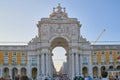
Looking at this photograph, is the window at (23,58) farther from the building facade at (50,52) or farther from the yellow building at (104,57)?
the yellow building at (104,57)

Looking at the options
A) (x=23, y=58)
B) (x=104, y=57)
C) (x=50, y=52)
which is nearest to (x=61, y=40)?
(x=50, y=52)

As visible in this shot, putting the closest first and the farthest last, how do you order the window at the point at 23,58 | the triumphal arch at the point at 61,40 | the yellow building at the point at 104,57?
1. the triumphal arch at the point at 61,40
2. the window at the point at 23,58
3. the yellow building at the point at 104,57

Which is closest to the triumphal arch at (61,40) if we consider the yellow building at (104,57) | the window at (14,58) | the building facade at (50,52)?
the building facade at (50,52)

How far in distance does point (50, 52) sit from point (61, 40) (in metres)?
5.27

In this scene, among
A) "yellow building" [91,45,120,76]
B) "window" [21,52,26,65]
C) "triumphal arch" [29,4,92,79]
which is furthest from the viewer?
"yellow building" [91,45,120,76]

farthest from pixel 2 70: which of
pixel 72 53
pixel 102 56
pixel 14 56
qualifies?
pixel 102 56

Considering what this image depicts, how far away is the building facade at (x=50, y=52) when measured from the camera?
292ft

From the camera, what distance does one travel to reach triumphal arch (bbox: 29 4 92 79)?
3492 inches

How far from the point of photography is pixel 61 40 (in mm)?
Answer: 94312

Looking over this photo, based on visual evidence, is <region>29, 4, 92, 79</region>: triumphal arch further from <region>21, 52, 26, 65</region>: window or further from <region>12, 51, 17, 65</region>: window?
<region>12, 51, 17, 65</region>: window

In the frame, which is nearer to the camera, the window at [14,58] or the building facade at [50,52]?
the building facade at [50,52]

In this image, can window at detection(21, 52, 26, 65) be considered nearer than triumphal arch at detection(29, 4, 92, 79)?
No

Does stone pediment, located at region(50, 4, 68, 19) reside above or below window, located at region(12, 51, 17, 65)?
above

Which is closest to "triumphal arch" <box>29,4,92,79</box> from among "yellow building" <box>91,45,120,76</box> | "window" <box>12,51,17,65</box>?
"yellow building" <box>91,45,120,76</box>
